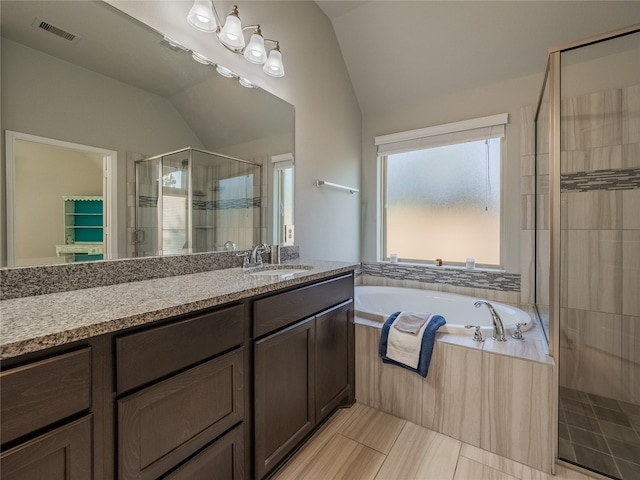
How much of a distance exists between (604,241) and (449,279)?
107 centimetres

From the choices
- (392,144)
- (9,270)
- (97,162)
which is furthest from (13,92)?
(392,144)

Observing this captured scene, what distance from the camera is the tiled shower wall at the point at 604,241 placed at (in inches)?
71.0

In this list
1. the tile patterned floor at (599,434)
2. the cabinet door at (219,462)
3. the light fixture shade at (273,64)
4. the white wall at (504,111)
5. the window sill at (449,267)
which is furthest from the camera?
the window sill at (449,267)

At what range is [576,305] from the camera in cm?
185

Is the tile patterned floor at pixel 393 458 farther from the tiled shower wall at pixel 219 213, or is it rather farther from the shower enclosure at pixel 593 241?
the tiled shower wall at pixel 219 213

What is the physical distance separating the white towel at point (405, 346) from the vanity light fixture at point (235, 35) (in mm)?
1792

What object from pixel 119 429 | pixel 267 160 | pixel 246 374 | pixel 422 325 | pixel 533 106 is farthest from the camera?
pixel 533 106

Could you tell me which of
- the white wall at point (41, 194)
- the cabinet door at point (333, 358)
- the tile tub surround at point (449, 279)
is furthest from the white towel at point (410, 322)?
the white wall at point (41, 194)

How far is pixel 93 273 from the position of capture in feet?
3.78

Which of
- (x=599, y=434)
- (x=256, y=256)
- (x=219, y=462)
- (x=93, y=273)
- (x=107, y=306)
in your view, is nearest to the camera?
(x=107, y=306)

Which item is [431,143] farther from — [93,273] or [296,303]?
[93,273]

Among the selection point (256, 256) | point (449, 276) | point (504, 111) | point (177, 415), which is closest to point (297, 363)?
point (177, 415)

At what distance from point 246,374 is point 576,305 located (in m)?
1.99

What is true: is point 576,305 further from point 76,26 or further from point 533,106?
point 76,26
